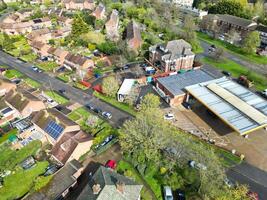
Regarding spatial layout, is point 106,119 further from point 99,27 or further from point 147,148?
point 99,27

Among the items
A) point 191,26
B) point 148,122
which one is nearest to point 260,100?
point 148,122

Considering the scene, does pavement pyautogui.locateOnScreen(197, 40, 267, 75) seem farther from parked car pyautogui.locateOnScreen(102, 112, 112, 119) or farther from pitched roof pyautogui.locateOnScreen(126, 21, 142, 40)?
parked car pyautogui.locateOnScreen(102, 112, 112, 119)

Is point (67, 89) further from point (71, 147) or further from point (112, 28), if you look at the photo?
point (112, 28)

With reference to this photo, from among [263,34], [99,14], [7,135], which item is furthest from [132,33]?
[7,135]

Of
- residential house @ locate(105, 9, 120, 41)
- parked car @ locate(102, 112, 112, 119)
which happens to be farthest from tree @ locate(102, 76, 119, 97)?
residential house @ locate(105, 9, 120, 41)

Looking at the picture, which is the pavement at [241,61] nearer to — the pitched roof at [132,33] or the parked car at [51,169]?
the pitched roof at [132,33]
